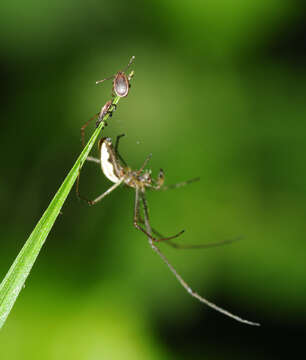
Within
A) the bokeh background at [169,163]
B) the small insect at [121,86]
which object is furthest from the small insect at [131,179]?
the bokeh background at [169,163]

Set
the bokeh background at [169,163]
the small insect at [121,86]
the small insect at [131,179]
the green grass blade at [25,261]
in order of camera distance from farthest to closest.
Answer: the bokeh background at [169,163]
the small insect at [131,179]
the small insect at [121,86]
the green grass blade at [25,261]

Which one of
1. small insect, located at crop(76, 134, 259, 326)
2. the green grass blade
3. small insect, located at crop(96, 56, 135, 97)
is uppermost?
small insect, located at crop(96, 56, 135, 97)

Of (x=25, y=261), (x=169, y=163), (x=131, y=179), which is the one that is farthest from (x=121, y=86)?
(x=169, y=163)

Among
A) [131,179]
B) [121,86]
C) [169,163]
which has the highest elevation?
[121,86]

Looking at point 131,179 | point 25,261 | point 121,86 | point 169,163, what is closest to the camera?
point 25,261

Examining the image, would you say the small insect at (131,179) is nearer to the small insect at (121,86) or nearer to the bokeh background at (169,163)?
the small insect at (121,86)

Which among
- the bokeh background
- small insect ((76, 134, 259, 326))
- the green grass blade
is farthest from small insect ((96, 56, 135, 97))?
the bokeh background

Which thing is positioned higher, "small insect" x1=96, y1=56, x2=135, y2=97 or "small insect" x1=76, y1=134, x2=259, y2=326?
"small insect" x1=96, y1=56, x2=135, y2=97

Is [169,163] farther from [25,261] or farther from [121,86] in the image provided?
[25,261]

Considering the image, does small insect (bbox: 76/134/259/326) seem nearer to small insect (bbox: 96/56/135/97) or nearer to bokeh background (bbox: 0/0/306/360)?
small insect (bbox: 96/56/135/97)
